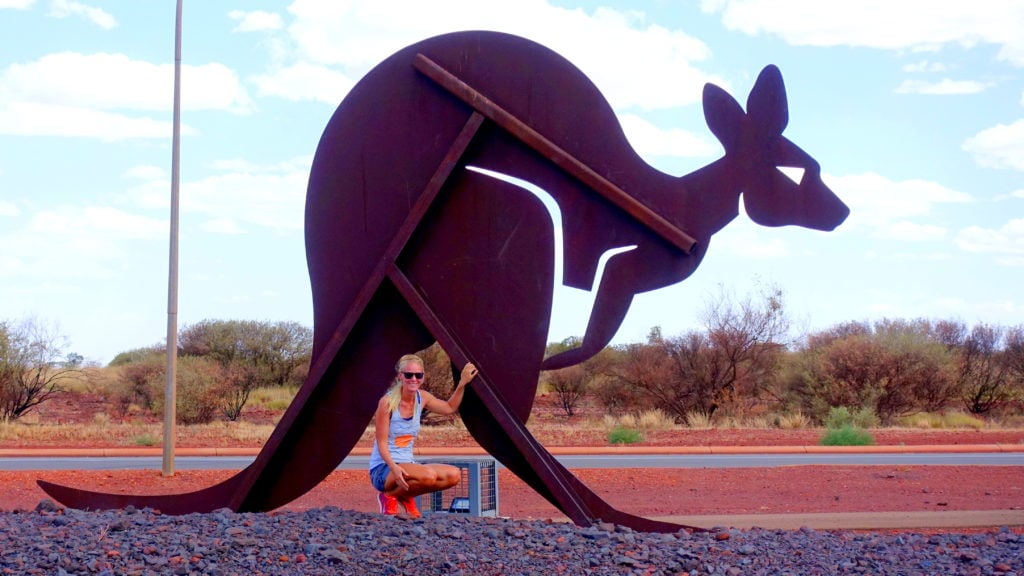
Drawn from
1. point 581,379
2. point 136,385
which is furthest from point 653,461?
point 136,385

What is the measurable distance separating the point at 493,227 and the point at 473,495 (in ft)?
6.31

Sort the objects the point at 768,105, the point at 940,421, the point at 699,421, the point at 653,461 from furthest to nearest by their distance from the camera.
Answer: the point at 940,421 → the point at 699,421 → the point at 653,461 → the point at 768,105

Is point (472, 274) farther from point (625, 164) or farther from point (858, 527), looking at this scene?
point (858, 527)

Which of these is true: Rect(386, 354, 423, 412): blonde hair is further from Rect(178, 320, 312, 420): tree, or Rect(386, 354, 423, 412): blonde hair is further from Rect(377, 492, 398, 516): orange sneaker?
Rect(178, 320, 312, 420): tree

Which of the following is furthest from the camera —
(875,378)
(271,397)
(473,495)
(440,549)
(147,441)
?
(271,397)

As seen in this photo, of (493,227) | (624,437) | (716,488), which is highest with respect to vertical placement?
(493,227)

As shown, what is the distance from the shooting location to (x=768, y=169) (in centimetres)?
777

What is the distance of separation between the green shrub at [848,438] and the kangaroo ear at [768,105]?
12.6 metres

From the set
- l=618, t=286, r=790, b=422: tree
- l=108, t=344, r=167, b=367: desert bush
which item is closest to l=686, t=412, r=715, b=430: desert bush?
l=618, t=286, r=790, b=422: tree

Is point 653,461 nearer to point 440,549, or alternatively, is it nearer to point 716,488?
point 716,488

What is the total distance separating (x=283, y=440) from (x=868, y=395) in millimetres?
20927

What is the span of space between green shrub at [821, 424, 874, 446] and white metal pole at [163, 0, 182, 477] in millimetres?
11107

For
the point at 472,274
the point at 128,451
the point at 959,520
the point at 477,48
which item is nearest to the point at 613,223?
the point at 472,274

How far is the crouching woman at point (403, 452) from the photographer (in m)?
7.16
